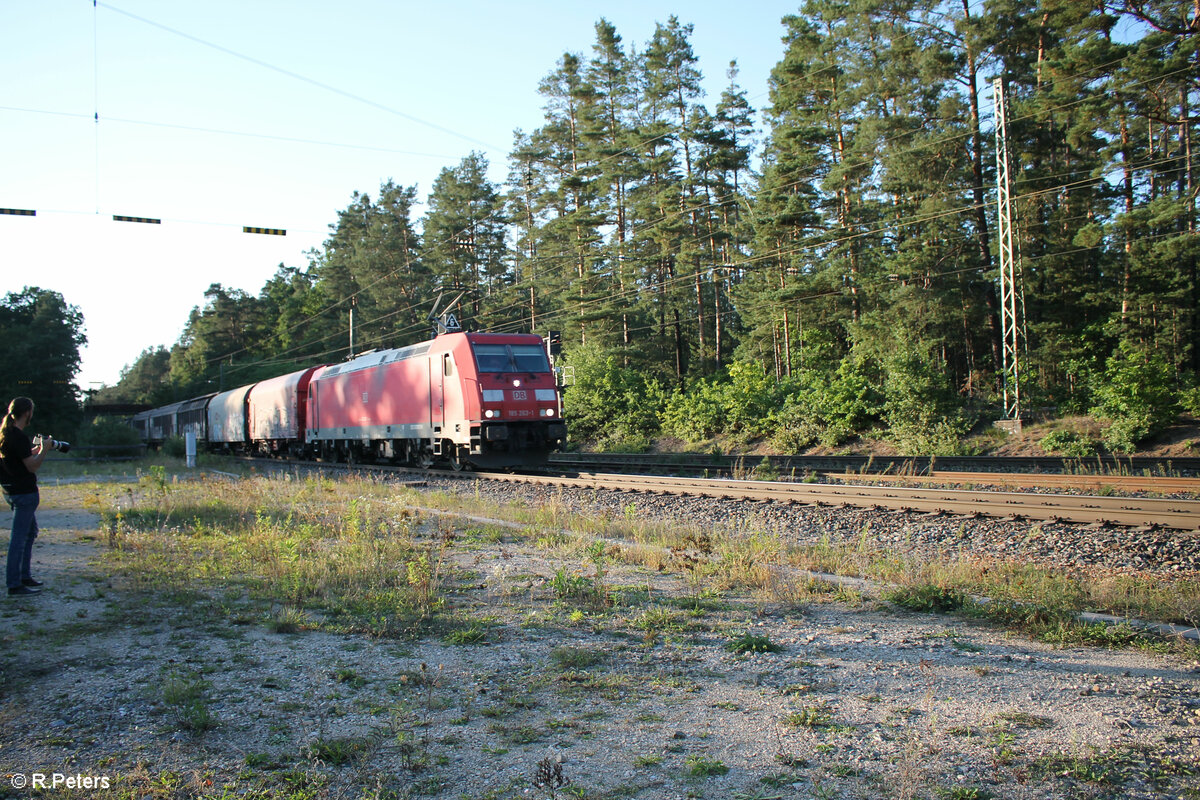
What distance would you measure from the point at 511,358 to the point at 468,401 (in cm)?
156

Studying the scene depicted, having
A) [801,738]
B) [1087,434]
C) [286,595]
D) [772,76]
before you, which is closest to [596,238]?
[772,76]

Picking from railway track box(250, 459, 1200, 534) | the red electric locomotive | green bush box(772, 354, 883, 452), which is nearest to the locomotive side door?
the red electric locomotive

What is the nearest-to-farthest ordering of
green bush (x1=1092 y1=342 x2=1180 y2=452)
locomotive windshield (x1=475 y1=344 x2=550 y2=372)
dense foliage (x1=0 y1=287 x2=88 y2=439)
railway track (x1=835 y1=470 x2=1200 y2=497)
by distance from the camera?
railway track (x1=835 y1=470 x2=1200 y2=497) < green bush (x1=1092 y1=342 x2=1180 y2=452) < locomotive windshield (x1=475 y1=344 x2=550 y2=372) < dense foliage (x1=0 y1=287 x2=88 y2=439)

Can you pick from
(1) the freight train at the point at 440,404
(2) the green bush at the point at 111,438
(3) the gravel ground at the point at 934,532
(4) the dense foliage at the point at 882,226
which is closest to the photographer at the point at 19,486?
(3) the gravel ground at the point at 934,532

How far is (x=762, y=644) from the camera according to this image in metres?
5.02

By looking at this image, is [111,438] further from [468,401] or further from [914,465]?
[914,465]

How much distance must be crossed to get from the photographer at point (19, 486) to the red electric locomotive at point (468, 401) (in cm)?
1008

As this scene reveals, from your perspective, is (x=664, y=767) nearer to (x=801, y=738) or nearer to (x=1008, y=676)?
(x=801, y=738)

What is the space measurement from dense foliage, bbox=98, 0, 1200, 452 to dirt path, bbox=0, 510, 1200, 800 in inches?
596

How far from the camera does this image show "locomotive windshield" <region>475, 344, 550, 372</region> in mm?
17141

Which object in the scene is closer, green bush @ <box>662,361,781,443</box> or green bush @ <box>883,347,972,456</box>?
green bush @ <box>883,347,972,456</box>

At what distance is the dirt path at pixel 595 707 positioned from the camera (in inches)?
127

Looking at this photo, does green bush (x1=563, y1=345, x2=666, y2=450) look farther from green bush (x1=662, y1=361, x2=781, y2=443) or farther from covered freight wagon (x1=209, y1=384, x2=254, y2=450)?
covered freight wagon (x1=209, y1=384, x2=254, y2=450)

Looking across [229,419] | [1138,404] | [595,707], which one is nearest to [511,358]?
[595,707]
